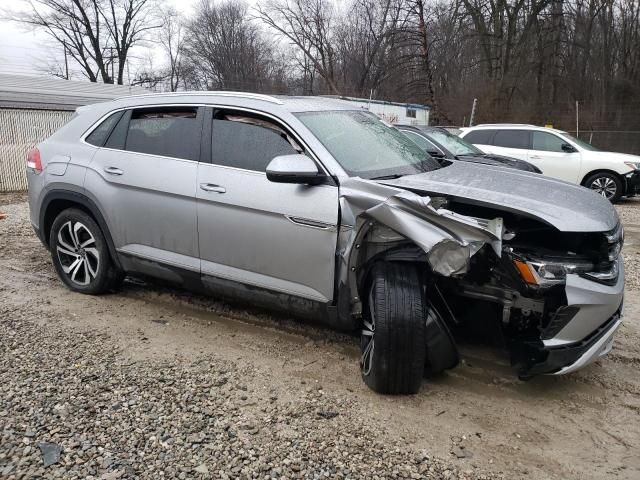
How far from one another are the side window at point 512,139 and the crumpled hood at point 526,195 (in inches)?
322

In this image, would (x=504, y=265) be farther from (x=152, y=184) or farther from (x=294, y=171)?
(x=152, y=184)

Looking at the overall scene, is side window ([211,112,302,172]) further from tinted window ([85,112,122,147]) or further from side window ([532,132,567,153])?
Answer: side window ([532,132,567,153])

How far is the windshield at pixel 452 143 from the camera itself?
884 centimetres

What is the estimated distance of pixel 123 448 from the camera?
8.64ft

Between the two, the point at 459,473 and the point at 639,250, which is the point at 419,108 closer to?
the point at 639,250

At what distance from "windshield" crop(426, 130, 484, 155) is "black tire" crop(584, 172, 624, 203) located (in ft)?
11.1

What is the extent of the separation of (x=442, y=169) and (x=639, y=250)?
4579 millimetres

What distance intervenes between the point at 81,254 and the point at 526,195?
373cm

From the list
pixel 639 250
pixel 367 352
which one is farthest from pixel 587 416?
pixel 639 250

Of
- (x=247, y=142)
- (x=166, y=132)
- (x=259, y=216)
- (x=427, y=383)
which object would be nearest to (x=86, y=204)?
(x=166, y=132)

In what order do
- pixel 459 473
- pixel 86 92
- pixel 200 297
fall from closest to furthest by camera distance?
pixel 459 473 < pixel 200 297 < pixel 86 92

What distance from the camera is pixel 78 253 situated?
4.70 m

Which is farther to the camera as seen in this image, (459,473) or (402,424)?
(402,424)

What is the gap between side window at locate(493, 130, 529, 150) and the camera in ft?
37.4
